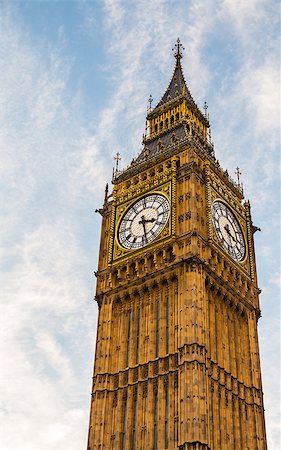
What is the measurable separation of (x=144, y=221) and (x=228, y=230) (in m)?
6.71

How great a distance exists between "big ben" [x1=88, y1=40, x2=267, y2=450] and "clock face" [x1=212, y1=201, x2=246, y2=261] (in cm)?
12

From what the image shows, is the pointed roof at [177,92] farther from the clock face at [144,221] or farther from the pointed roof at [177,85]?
the clock face at [144,221]

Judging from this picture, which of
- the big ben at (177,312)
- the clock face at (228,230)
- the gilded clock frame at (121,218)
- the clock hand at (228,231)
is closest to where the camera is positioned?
the big ben at (177,312)

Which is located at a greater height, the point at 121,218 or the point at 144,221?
the point at 121,218

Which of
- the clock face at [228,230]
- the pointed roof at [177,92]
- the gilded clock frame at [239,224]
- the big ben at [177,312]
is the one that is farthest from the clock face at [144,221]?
the pointed roof at [177,92]

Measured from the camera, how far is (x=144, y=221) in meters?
53.4

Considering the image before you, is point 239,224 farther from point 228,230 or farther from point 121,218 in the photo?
point 121,218

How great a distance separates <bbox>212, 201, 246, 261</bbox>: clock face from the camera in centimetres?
5309

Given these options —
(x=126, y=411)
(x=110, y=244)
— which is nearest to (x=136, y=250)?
(x=110, y=244)

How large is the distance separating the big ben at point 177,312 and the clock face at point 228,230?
0.12m

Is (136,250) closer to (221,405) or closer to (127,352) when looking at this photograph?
(127,352)

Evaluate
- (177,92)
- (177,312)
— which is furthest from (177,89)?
(177,312)

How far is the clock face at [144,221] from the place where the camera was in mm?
52281

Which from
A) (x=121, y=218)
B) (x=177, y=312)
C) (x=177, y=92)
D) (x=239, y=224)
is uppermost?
(x=177, y=92)
